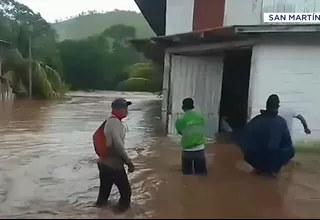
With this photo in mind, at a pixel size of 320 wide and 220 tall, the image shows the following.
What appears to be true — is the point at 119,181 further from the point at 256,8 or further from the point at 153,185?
the point at 256,8

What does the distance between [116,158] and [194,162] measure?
2.25 m

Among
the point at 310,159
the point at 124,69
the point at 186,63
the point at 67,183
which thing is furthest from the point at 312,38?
the point at 124,69

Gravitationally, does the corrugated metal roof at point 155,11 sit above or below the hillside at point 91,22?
below

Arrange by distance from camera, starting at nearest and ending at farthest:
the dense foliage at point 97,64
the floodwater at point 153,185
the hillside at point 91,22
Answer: the floodwater at point 153,185
the dense foliage at point 97,64
the hillside at point 91,22

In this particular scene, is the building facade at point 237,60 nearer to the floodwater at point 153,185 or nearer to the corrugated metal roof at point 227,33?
the corrugated metal roof at point 227,33

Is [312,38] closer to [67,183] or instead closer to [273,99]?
[273,99]

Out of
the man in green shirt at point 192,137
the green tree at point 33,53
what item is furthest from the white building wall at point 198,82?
the green tree at point 33,53

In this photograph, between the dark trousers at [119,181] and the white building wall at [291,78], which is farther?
the white building wall at [291,78]

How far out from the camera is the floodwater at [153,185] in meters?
7.64

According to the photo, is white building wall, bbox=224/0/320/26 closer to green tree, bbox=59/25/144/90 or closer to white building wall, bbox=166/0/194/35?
white building wall, bbox=166/0/194/35

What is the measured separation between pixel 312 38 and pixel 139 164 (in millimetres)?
4904

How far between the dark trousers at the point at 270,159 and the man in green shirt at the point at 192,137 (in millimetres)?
812

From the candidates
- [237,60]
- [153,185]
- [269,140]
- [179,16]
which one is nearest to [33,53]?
[179,16]

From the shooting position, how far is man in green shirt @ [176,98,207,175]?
929 centimetres
